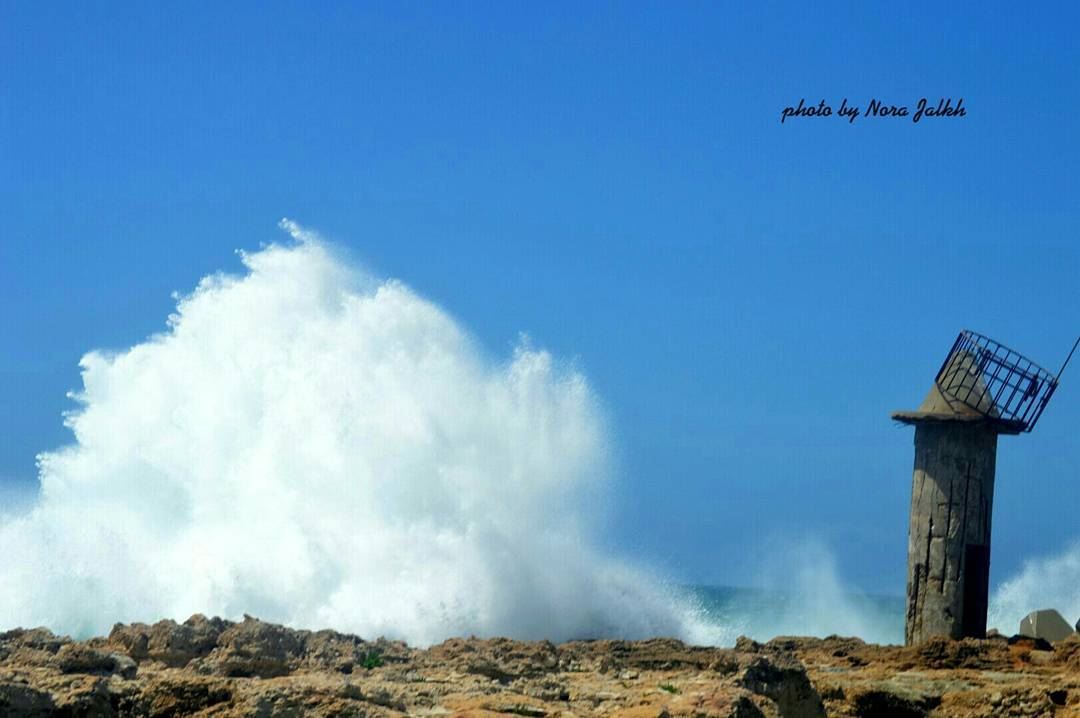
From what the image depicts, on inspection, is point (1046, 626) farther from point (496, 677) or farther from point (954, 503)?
point (496, 677)

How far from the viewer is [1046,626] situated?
1537 centimetres

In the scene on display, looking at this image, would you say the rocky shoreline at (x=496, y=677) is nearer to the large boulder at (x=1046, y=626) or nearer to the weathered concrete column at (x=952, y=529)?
the weathered concrete column at (x=952, y=529)

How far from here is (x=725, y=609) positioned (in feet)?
232

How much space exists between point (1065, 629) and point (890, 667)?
4280mm

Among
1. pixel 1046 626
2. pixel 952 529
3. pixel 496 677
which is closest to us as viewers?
pixel 496 677

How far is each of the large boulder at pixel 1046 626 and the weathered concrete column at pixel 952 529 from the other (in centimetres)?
98

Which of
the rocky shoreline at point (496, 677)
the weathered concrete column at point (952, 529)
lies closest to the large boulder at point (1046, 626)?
the weathered concrete column at point (952, 529)

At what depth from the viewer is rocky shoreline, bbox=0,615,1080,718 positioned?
606 cm

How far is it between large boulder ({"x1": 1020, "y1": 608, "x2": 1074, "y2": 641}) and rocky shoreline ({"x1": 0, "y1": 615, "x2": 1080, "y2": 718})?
2.15 metres

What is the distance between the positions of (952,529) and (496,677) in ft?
24.4

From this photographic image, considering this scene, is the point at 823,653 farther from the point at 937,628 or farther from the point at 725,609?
the point at 725,609

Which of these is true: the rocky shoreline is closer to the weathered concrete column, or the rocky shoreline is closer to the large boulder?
the weathered concrete column

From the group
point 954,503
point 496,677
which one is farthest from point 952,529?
point 496,677

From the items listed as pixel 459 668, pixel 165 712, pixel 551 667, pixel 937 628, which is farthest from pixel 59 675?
pixel 937 628
